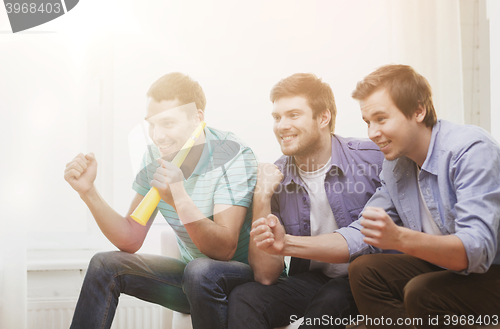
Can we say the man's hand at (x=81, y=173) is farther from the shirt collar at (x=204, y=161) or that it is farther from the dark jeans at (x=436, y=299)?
the dark jeans at (x=436, y=299)

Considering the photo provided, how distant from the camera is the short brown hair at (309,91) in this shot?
99 cm

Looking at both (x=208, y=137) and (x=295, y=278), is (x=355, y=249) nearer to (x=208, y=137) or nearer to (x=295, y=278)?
(x=295, y=278)

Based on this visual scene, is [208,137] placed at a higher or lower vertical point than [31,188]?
higher

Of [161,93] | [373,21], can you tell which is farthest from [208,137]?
[373,21]

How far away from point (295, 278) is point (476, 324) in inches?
14.5

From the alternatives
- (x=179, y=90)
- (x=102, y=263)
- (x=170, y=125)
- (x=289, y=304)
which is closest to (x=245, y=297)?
(x=289, y=304)

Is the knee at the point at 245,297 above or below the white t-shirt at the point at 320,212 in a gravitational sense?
below

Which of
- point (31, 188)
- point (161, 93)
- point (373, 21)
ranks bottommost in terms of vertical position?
point (31, 188)

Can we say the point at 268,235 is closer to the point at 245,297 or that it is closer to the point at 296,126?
the point at 245,297

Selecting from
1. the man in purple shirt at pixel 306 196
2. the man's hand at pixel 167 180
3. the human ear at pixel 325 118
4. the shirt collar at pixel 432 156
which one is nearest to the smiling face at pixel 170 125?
the man's hand at pixel 167 180

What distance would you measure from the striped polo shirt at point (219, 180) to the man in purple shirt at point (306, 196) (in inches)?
1.4

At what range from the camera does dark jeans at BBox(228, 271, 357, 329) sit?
2.53ft

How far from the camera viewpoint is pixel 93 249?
129 cm

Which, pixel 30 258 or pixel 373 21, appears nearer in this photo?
pixel 373 21
